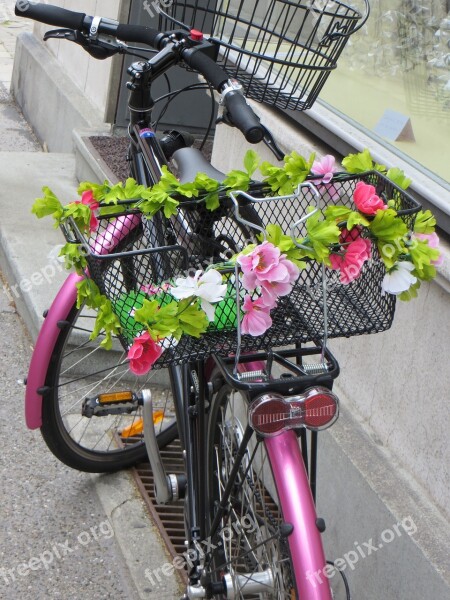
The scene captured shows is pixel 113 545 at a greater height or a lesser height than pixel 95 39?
lesser

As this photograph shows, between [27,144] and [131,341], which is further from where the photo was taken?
[27,144]

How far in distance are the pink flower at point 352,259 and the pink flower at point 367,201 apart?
0.07 m

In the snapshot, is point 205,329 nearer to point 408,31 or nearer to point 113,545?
point 113,545

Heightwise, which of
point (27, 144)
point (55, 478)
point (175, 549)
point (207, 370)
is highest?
point (207, 370)

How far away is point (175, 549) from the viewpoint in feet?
11.7

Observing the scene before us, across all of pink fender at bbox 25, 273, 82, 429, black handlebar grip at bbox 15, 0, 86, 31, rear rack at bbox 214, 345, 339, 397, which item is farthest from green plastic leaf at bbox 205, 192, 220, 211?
pink fender at bbox 25, 273, 82, 429

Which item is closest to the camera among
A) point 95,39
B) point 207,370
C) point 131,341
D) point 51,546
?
point 131,341

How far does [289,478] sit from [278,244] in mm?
540

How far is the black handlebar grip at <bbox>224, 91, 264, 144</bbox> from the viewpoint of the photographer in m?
2.28

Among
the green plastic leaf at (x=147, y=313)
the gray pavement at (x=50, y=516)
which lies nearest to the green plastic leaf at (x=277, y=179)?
the green plastic leaf at (x=147, y=313)

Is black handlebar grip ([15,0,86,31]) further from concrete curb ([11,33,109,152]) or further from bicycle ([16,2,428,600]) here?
concrete curb ([11,33,109,152])

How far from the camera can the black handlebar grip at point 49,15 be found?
296 cm

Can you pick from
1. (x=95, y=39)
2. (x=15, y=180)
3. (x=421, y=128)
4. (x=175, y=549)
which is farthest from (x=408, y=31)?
(x=15, y=180)

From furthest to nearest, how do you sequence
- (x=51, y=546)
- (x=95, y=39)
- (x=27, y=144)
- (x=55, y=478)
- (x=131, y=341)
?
(x=27, y=144) < (x=55, y=478) < (x=51, y=546) < (x=95, y=39) < (x=131, y=341)
